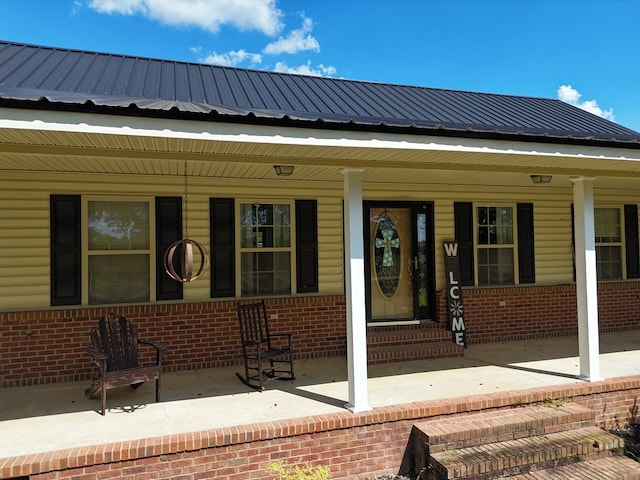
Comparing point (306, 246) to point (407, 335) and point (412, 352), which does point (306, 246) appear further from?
point (412, 352)

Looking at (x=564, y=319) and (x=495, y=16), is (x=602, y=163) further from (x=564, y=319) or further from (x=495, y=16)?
(x=495, y=16)

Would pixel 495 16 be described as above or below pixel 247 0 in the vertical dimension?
below

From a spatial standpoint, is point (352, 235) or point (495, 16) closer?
point (352, 235)

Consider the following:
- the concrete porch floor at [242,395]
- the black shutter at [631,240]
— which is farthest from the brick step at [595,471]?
the black shutter at [631,240]

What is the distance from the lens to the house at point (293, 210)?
3311 mm

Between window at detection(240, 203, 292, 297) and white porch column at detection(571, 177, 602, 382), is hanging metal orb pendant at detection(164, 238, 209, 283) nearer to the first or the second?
window at detection(240, 203, 292, 297)

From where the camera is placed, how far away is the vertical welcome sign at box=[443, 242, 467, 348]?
624 cm

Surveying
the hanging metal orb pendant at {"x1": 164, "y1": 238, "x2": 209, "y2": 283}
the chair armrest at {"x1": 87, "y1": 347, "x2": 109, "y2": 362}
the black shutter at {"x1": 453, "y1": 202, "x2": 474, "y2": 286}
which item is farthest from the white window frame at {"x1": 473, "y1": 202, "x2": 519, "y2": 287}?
the chair armrest at {"x1": 87, "y1": 347, "x2": 109, "y2": 362}

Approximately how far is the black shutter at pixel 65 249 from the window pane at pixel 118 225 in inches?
6.5

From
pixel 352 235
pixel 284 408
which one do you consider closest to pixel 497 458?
pixel 284 408

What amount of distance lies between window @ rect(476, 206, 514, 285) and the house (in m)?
0.03

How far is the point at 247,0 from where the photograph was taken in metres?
10.4

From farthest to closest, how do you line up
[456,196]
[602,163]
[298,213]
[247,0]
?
[247,0]
[456,196]
[298,213]
[602,163]

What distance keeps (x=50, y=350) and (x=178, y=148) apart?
3217mm
